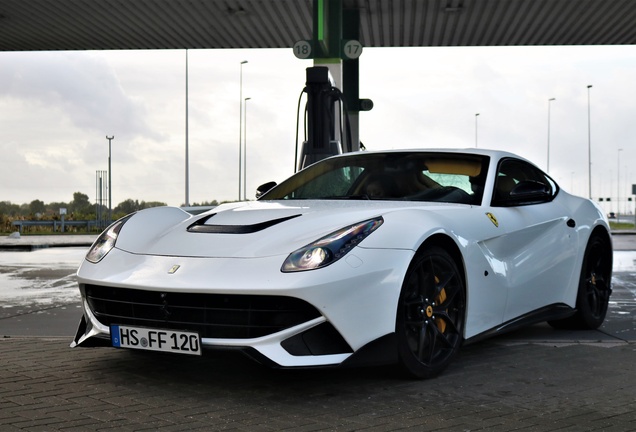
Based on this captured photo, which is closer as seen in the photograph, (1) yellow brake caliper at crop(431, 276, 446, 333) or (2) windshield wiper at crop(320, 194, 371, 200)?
(1) yellow brake caliper at crop(431, 276, 446, 333)

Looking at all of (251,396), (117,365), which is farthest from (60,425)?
(117,365)

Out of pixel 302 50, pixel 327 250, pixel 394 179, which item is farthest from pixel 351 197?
pixel 302 50

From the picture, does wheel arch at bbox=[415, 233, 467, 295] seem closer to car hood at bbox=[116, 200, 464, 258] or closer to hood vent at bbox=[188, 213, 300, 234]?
car hood at bbox=[116, 200, 464, 258]

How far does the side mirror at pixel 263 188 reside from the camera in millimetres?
5988

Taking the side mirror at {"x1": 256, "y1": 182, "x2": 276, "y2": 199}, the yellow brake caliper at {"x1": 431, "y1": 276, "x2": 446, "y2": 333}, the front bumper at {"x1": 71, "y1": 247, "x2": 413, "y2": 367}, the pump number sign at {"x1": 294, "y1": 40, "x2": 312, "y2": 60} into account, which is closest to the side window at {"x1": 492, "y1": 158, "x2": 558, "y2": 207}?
the yellow brake caliper at {"x1": 431, "y1": 276, "x2": 446, "y2": 333}

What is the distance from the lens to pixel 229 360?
198 inches

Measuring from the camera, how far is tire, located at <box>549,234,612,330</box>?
625cm

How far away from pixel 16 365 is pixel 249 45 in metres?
21.8

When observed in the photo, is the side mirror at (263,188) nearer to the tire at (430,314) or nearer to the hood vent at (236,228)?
the hood vent at (236,228)

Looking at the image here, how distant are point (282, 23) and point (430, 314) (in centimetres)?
1960

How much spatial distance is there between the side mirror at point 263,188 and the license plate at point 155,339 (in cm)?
197

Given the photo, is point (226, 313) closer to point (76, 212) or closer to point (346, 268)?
point (346, 268)

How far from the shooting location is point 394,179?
5.37m

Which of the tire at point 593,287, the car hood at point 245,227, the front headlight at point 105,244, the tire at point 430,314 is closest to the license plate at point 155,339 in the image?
the car hood at point 245,227
